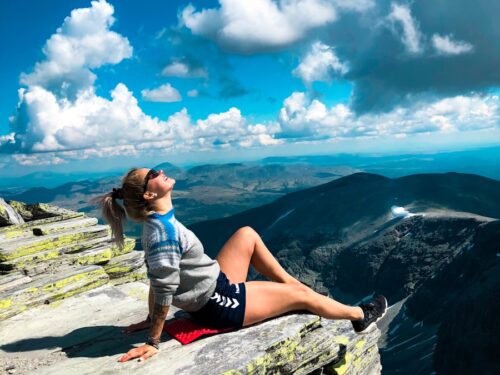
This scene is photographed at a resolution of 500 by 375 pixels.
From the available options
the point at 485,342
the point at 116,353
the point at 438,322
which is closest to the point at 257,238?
the point at 116,353

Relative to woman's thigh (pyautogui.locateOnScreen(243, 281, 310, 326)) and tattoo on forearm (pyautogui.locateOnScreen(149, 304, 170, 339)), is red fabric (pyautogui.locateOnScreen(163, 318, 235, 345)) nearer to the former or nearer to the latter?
woman's thigh (pyautogui.locateOnScreen(243, 281, 310, 326))

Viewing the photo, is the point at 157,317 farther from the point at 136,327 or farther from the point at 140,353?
the point at 136,327

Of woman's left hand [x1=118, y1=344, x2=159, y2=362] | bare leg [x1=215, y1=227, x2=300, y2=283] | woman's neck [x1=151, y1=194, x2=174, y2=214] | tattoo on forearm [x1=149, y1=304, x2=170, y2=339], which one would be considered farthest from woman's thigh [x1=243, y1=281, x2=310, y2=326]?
woman's neck [x1=151, y1=194, x2=174, y2=214]

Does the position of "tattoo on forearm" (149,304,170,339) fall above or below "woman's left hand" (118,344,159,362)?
above

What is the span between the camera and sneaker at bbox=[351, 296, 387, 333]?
9.37 meters

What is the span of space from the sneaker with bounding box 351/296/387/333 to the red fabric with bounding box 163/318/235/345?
124 inches

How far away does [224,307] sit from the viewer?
7793 mm

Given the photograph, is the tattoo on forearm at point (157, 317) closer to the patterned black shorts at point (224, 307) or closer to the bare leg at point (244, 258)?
the patterned black shorts at point (224, 307)

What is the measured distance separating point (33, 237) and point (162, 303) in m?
9.38

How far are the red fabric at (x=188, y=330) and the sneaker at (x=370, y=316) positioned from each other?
3158 mm

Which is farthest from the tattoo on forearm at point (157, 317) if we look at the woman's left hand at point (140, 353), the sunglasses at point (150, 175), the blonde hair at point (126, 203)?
the sunglasses at point (150, 175)

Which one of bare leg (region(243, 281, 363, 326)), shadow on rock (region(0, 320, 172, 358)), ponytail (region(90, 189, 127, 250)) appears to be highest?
ponytail (region(90, 189, 127, 250))

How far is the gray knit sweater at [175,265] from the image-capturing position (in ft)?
23.0

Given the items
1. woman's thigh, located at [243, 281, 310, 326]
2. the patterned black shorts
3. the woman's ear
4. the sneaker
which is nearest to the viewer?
the woman's ear
